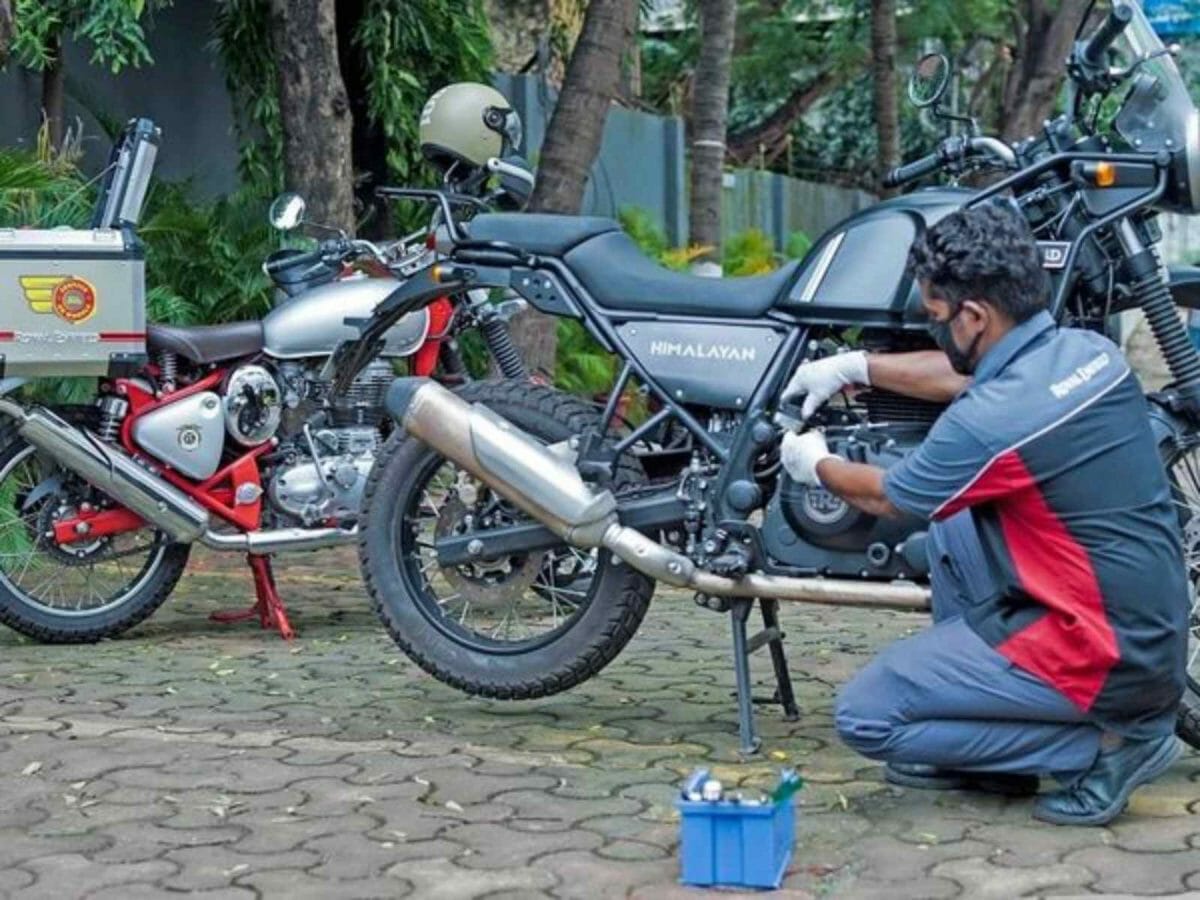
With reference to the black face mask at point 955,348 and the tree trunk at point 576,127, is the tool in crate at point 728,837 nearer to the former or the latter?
the black face mask at point 955,348

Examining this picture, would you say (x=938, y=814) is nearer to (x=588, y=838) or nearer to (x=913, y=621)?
(x=588, y=838)

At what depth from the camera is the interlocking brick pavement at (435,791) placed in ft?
15.0

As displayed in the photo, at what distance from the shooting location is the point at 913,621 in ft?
26.3

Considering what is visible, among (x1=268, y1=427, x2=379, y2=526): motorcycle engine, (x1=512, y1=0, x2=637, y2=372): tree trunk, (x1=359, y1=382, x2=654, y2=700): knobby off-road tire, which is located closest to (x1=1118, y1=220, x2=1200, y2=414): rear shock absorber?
(x1=359, y1=382, x2=654, y2=700): knobby off-road tire

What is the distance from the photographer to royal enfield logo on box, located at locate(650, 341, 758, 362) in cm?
572

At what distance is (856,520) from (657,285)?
920 mm

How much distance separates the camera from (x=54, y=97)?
1080 centimetres

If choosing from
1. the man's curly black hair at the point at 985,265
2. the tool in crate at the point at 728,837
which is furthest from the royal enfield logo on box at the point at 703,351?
the tool in crate at the point at 728,837

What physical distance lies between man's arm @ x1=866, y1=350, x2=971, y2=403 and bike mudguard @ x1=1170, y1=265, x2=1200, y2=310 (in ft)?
2.25

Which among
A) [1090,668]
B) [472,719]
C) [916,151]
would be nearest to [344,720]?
[472,719]

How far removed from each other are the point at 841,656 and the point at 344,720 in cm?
185

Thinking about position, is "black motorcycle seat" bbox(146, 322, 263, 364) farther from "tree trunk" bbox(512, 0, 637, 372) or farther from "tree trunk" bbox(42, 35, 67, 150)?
"tree trunk" bbox(512, 0, 637, 372)

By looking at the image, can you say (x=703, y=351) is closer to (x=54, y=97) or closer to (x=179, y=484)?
(x=179, y=484)

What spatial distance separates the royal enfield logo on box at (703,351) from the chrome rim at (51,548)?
237 cm
